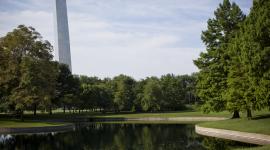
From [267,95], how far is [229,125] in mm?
12936

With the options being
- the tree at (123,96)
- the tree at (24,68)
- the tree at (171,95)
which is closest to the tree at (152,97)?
the tree at (171,95)

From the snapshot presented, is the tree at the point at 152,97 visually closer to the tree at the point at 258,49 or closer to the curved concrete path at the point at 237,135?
the curved concrete path at the point at 237,135

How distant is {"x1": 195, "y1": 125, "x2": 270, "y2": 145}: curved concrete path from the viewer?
39781 millimetres

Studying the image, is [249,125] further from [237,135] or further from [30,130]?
[30,130]

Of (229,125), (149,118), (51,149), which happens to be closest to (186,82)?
(149,118)

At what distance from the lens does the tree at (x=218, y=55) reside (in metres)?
60.1

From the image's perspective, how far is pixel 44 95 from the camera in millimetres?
74875

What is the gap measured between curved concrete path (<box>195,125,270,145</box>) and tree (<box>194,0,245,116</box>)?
20.4 feet

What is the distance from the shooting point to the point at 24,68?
73.3 m

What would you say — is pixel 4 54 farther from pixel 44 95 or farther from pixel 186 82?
pixel 186 82

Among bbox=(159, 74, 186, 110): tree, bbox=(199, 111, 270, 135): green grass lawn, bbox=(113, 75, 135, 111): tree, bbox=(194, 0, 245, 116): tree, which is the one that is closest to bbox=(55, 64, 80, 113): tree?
bbox=(113, 75, 135, 111): tree

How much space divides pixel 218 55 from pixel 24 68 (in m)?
36.8

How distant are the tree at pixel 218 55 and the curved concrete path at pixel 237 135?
20.4ft

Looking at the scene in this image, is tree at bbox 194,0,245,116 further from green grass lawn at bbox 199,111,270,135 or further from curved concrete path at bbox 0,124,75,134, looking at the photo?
curved concrete path at bbox 0,124,75,134
